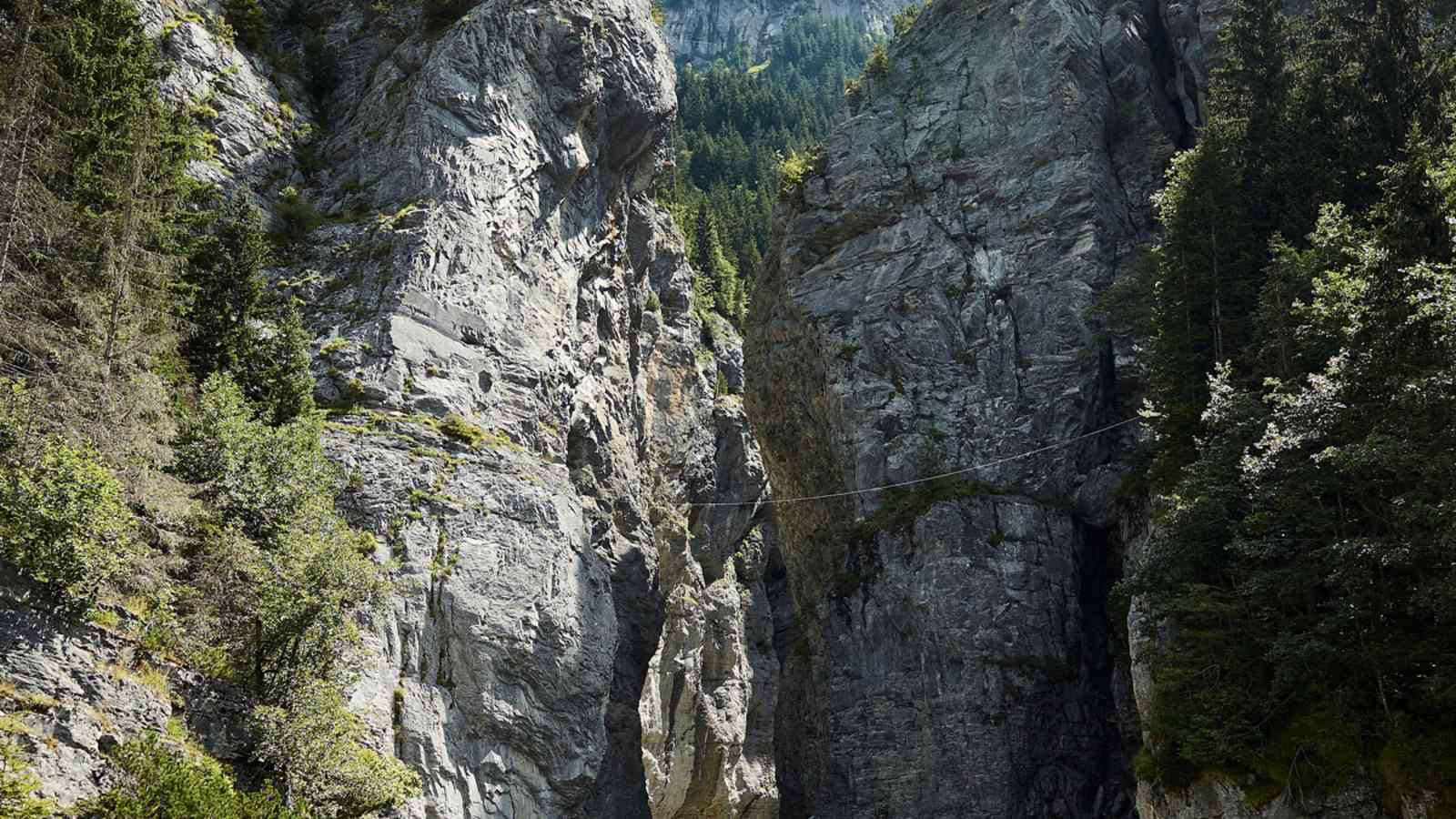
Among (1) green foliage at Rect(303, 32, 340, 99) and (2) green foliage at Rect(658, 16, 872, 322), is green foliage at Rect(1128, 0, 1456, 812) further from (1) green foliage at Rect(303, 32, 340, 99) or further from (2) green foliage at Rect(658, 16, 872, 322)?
(1) green foliage at Rect(303, 32, 340, 99)

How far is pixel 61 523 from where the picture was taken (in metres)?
19.2

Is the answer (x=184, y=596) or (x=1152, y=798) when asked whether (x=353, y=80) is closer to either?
(x=184, y=596)

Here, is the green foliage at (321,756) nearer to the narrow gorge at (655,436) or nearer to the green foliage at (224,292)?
the narrow gorge at (655,436)

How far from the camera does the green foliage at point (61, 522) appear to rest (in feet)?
62.6

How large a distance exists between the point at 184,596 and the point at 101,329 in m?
6.40

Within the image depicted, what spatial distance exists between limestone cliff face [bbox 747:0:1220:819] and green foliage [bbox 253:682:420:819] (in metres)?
24.2

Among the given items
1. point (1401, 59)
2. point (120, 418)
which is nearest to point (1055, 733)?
point (1401, 59)

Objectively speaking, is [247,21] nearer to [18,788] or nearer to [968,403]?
[968,403]

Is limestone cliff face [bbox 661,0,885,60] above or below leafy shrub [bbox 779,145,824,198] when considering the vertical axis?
above

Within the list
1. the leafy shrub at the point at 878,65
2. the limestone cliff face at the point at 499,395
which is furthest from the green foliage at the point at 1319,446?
the leafy shrub at the point at 878,65

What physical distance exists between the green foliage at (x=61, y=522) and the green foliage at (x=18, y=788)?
3.02 meters

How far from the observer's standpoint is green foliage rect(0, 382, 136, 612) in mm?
19078

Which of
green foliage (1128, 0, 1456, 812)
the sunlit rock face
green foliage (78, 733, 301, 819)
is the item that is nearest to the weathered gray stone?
green foliage (78, 733, 301, 819)

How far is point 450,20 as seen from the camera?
4525 centimetres
